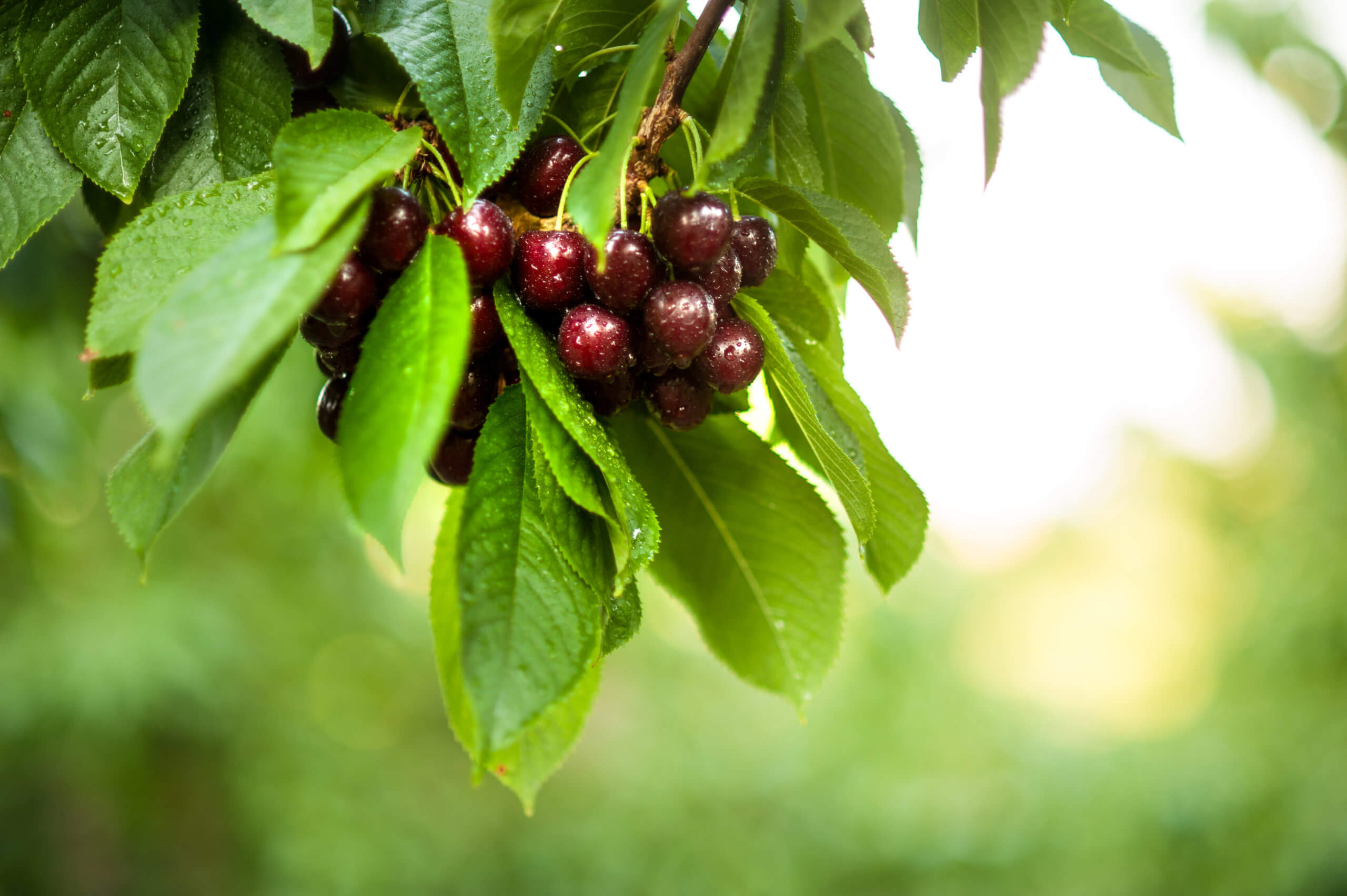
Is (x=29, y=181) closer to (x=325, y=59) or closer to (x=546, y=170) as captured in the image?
(x=325, y=59)

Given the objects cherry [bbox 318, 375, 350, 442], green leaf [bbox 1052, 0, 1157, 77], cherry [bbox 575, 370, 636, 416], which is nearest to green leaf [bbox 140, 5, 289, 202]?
cherry [bbox 318, 375, 350, 442]

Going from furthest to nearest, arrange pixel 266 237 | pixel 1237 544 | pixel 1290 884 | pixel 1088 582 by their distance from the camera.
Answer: pixel 1088 582 < pixel 1237 544 < pixel 1290 884 < pixel 266 237

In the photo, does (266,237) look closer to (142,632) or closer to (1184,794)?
(142,632)

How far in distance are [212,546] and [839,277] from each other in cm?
411

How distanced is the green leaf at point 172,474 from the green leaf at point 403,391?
8 centimetres

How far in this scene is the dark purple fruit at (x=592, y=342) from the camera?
49 cm

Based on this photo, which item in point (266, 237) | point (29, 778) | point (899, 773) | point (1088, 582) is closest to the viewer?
point (266, 237)

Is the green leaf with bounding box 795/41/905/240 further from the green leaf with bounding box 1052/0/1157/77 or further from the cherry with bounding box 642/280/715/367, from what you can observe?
the cherry with bounding box 642/280/715/367

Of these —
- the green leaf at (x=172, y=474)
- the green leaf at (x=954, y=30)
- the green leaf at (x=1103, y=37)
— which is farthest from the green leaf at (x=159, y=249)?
the green leaf at (x=1103, y=37)

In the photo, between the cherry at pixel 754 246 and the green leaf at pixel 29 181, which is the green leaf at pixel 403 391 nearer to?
the cherry at pixel 754 246

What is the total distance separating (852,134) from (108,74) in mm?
532

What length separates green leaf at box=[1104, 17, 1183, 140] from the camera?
662 mm

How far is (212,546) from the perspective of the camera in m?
4.13

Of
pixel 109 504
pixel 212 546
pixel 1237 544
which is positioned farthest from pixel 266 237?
pixel 1237 544
